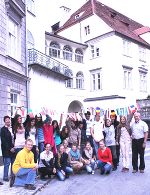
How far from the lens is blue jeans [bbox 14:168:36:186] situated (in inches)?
337

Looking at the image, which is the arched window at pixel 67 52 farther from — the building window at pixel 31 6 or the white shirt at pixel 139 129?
the white shirt at pixel 139 129

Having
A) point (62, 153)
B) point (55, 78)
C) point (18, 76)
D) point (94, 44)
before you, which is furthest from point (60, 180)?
point (94, 44)

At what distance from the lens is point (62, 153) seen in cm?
1038

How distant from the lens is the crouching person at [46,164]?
9.79 m

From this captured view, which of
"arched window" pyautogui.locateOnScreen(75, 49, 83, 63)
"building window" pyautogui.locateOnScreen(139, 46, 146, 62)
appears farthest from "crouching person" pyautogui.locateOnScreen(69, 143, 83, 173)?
"building window" pyautogui.locateOnScreen(139, 46, 146, 62)

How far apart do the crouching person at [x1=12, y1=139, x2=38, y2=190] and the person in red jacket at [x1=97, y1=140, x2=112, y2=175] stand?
2.63 m

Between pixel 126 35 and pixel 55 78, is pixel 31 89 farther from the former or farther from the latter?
pixel 126 35

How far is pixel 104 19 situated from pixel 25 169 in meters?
29.2

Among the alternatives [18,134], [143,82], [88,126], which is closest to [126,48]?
[143,82]

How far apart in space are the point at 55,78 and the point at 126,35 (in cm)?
1540

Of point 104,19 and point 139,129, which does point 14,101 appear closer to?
point 139,129

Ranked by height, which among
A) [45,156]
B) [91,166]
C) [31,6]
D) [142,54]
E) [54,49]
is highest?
[31,6]

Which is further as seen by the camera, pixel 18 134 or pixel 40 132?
pixel 40 132

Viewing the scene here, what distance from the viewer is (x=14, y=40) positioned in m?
16.0
